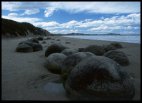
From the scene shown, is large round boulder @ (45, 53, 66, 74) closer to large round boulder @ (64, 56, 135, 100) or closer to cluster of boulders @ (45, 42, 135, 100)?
cluster of boulders @ (45, 42, 135, 100)

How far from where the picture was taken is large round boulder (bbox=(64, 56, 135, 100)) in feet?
13.7

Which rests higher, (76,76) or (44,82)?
(76,76)

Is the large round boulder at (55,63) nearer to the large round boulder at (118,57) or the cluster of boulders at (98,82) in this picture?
the large round boulder at (118,57)

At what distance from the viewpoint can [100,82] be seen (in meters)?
4.20

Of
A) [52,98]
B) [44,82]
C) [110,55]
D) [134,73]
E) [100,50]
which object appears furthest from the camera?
[100,50]

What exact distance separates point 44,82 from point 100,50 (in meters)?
4.07


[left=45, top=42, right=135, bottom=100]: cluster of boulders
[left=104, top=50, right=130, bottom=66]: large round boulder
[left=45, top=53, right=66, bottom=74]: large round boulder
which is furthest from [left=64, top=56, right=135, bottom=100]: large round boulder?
[left=104, top=50, right=130, bottom=66]: large round boulder

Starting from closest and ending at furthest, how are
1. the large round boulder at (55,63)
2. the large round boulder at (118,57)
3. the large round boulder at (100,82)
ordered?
the large round boulder at (100,82) → the large round boulder at (55,63) → the large round boulder at (118,57)

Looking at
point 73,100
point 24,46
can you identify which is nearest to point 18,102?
point 73,100

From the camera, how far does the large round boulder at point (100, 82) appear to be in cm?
416

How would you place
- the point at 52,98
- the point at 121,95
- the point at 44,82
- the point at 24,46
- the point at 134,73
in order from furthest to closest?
the point at 24,46
the point at 134,73
the point at 44,82
the point at 52,98
the point at 121,95

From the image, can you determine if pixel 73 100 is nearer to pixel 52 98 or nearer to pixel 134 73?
pixel 52 98

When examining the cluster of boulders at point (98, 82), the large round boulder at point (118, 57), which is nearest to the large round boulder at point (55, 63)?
the large round boulder at point (118, 57)

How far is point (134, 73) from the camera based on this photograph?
659cm
